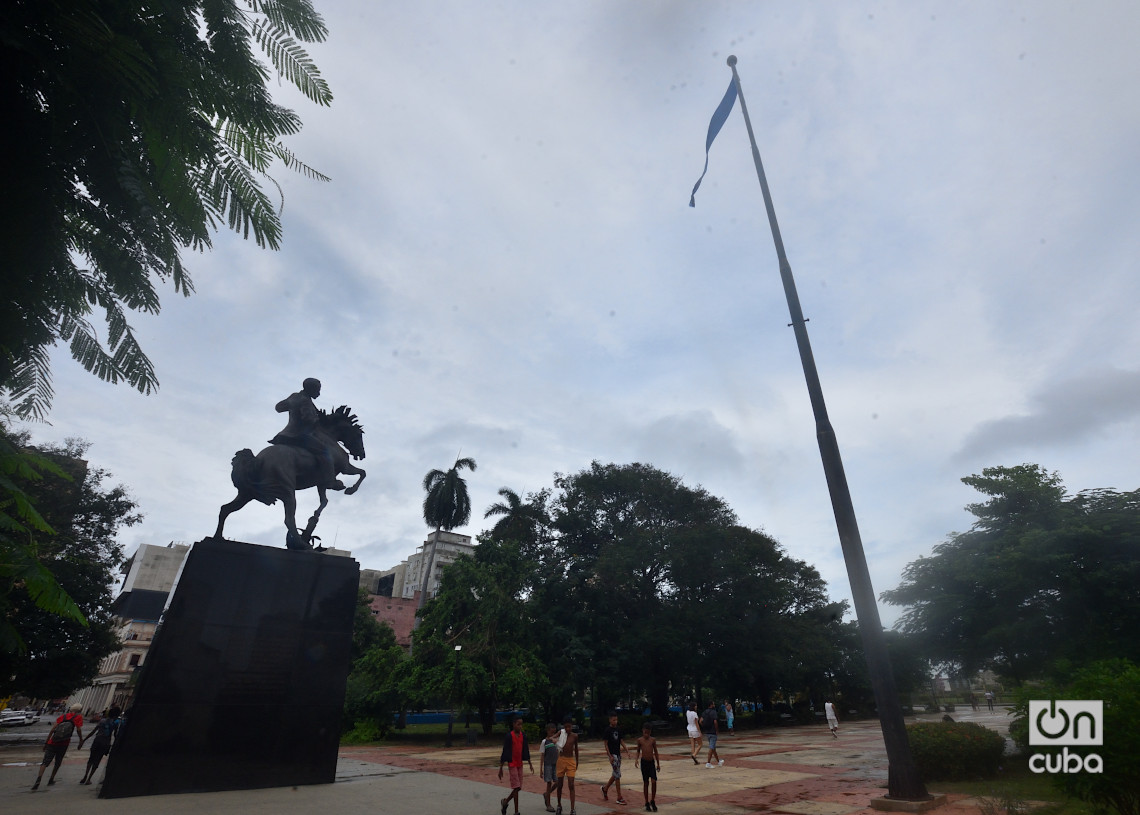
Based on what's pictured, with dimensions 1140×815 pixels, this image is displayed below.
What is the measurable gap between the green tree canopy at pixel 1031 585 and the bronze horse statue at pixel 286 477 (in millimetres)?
17023

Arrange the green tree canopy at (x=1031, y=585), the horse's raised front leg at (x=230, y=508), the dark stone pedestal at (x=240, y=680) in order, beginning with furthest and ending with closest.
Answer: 1. the green tree canopy at (x=1031, y=585)
2. the horse's raised front leg at (x=230, y=508)
3. the dark stone pedestal at (x=240, y=680)

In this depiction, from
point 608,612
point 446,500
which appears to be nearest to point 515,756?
point 608,612

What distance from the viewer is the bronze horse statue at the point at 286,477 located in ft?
41.6

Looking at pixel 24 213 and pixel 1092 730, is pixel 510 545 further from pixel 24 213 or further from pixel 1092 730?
pixel 24 213

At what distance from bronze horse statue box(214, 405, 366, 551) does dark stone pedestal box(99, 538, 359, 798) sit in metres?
0.73

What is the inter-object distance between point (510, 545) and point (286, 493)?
2147 cm

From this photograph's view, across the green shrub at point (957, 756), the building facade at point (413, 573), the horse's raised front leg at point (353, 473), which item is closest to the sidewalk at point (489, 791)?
the green shrub at point (957, 756)

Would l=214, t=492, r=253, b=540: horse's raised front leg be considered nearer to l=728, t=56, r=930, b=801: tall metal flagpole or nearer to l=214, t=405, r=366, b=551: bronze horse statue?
l=214, t=405, r=366, b=551: bronze horse statue

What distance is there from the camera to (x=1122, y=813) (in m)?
6.41

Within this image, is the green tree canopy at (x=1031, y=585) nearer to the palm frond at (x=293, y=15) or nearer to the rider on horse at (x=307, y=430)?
the rider on horse at (x=307, y=430)

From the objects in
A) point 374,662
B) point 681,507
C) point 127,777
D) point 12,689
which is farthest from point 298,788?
point 681,507

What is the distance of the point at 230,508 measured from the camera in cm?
1257

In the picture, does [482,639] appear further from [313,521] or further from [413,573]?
[413,573]

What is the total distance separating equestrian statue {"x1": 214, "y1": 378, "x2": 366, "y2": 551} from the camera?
1273 cm
